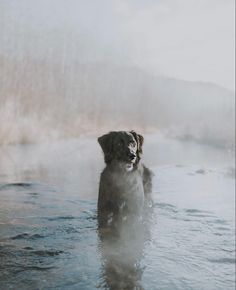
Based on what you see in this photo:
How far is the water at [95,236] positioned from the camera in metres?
3.79

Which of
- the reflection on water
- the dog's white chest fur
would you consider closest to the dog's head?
the dog's white chest fur

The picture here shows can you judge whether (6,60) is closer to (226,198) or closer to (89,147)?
(226,198)

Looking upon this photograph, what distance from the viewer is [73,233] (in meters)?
5.04

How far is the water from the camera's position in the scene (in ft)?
12.4

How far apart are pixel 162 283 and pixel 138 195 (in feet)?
5.51

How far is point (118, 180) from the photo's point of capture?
5.27 m

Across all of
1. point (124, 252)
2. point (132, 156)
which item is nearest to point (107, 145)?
point (132, 156)

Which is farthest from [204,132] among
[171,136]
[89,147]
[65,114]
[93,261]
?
[93,261]

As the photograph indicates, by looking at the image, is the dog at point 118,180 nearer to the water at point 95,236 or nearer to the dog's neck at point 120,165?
the dog's neck at point 120,165

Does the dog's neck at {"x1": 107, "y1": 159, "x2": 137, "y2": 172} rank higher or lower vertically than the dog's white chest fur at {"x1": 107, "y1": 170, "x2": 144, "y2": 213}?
higher

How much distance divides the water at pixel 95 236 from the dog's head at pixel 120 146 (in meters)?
0.73

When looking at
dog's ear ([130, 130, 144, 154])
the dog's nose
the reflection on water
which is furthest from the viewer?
dog's ear ([130, 130, 144, 154])

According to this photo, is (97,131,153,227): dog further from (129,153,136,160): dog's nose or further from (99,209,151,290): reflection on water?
(99,209,151,290): reflection on water

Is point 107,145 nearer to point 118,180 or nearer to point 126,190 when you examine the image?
point 118,180
